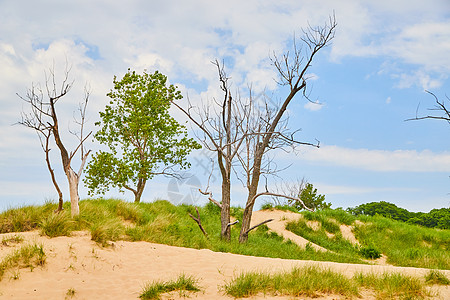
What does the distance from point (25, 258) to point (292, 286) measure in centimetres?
595

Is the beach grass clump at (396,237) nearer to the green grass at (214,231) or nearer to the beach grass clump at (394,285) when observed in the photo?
the green grass at (214,231)

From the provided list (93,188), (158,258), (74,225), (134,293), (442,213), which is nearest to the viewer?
(134,293)

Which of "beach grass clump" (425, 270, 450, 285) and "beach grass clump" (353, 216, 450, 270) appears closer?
"beach grass clump" (425, 270, 450, 285)

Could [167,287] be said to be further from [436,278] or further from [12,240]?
[436,278]

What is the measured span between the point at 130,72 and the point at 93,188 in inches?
298

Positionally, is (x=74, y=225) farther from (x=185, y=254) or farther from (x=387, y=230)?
(x=387, y=230)

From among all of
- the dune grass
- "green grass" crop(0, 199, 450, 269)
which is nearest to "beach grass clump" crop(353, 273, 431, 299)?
"green grass" crop(0, 199, 450, 269)

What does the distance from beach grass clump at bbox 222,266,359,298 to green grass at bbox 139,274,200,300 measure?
660mm

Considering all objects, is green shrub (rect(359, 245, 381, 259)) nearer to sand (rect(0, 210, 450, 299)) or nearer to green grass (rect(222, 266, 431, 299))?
sand (rect(0, 210, 450, 299))

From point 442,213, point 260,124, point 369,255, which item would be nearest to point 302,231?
point 369,255

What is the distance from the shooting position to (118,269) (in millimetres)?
8617

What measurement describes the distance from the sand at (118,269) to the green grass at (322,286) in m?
0.26

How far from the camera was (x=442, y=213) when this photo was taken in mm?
30109

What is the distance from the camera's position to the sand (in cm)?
725
